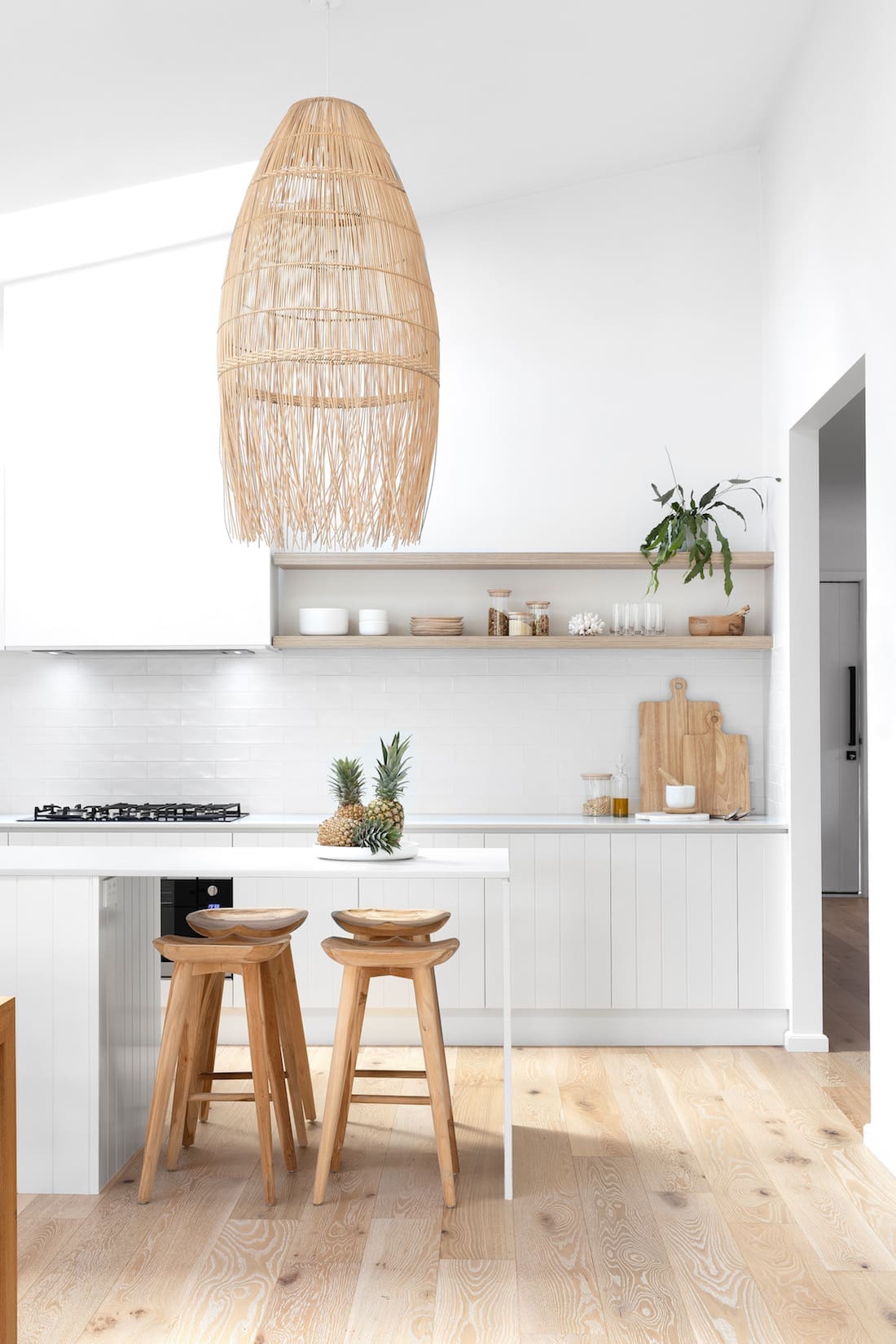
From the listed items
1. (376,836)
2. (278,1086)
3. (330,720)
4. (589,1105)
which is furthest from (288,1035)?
(330,720)

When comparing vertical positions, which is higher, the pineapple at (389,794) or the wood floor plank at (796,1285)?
the pineapple at (389,794)

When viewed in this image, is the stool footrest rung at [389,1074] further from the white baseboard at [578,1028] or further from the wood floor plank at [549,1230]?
the white baseboard at [578,1028]

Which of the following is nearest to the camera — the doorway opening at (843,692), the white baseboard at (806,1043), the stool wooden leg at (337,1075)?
the stool wooden leg at (337,1075)

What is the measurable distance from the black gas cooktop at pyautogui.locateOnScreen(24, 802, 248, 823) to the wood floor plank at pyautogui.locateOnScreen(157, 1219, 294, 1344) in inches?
85.0

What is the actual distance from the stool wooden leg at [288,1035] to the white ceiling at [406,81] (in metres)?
2.87

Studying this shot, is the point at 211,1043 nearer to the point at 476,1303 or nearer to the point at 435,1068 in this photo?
the point at 435,1068

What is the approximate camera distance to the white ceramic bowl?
5.19m

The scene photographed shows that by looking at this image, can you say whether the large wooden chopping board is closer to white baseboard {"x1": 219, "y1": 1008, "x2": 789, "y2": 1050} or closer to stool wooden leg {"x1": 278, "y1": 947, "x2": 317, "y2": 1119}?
white baseboard {"x1": 219, "y1": 1008, "x2": 789, "y2": 1050}

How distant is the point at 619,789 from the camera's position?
5293 mm

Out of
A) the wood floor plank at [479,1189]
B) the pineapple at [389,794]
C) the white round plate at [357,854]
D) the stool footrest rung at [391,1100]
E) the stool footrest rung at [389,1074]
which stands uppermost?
the pineapple at [389,794]

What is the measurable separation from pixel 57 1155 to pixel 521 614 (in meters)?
2.87

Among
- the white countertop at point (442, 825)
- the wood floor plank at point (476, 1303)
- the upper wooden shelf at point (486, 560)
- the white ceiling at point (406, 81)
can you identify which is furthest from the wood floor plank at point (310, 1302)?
the white ceiling at point (406, 81)

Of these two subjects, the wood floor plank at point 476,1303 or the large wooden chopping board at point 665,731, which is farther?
the large wooden chopping board at point 665,731

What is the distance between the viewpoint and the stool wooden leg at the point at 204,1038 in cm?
363
